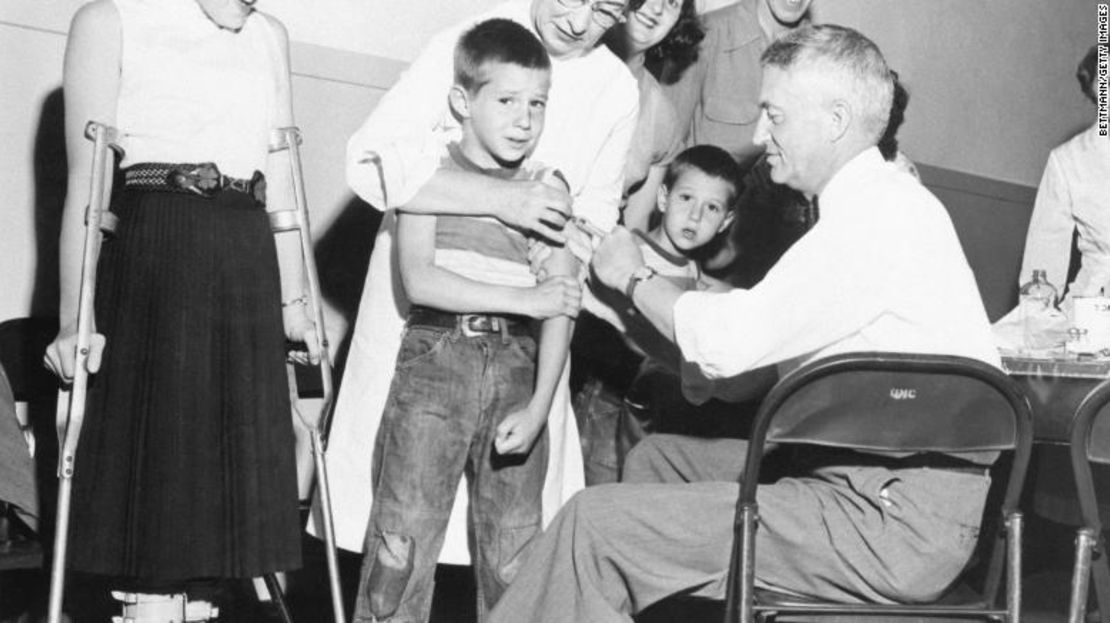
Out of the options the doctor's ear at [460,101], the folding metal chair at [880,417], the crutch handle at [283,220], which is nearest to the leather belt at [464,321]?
the crutch handle at [283,220]

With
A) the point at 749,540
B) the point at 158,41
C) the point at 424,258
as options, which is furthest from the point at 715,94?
the point at 749,540

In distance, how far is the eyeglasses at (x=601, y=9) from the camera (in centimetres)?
291

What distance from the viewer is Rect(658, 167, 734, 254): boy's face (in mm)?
3568

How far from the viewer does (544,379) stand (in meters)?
2.62

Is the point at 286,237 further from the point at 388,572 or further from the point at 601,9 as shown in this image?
the point at 601,9

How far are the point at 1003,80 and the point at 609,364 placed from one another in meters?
4.76

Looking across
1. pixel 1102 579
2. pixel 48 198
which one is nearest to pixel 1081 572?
pixel 1102 579

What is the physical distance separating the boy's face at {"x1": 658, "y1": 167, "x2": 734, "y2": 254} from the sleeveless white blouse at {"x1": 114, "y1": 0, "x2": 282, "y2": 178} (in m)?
1.38

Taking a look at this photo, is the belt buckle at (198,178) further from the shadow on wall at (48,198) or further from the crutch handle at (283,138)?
the shadow on wall at (48,198)

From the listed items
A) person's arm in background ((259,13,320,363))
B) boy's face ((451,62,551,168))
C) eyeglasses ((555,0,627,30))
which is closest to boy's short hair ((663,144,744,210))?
eyeglasses ((555,0,627,30))

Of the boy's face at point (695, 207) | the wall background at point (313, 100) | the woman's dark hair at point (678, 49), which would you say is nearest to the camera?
the wall background at point (313, 100)

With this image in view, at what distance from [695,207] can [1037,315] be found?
97 centimetres

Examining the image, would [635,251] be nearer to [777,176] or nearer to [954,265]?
[777,176]

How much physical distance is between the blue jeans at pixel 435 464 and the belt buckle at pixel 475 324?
0.01 metres
